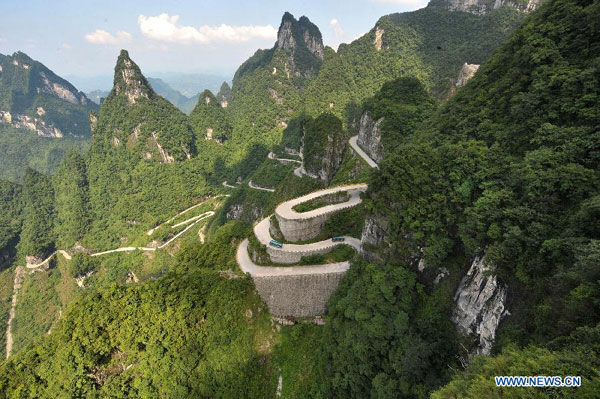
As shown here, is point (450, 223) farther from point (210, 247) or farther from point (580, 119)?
point (210, 247)

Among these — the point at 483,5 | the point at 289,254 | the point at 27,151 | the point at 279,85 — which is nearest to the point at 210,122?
the point at 279,85

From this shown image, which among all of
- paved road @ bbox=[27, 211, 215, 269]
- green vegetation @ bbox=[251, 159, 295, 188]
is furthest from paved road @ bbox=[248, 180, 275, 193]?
paved road @ bbox=[27, 211, 215, 269]

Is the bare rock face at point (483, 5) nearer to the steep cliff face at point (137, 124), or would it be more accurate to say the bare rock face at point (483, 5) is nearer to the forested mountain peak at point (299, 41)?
the forested mountain peak at point (299, 41)

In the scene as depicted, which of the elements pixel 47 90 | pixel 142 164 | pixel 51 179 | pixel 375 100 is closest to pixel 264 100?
pixel 142 164

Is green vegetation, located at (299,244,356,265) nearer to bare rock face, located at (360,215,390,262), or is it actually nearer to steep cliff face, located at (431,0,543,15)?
bare rock face, located at (360,215,390,262)

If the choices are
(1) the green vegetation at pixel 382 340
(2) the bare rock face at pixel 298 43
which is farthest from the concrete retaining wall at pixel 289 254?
(2) the bare rock face at pixel 298 43

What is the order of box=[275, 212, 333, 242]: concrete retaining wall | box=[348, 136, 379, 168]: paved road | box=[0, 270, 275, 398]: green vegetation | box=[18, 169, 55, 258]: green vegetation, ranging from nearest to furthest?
box=[0, 270, 275, 398]: green vegetation, box=[275, 212, 333, 242]: concrete retaining wall, box=[348, 136, 379, 168]: paved road, box=[18, 169, 55, 258]: green vegetation

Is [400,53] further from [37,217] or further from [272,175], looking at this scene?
[37,217]
